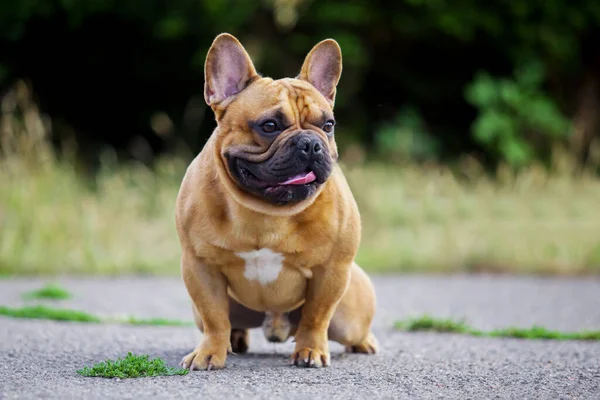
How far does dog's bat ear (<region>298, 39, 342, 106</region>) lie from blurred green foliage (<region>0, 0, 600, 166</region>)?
34.0ft

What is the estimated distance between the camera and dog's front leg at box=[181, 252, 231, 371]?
15.6 feet

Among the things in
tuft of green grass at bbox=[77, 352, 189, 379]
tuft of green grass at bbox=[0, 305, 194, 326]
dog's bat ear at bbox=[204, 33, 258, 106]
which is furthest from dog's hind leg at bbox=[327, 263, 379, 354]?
tuft of green grass at bbox=[0, 305, 194, 326]

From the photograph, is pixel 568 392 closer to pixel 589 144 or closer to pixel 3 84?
pixel 589 144

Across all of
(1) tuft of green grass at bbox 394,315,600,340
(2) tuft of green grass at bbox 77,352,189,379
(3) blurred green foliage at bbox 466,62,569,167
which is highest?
(3) blurred green foliage at bbox 466,62,569,167

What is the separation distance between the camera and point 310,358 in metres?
4.93

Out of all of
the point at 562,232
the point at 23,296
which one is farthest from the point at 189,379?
the point at 562,232

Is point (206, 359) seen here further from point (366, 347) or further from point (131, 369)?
point (366, 347)

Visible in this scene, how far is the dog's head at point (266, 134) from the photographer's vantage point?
14.9ft

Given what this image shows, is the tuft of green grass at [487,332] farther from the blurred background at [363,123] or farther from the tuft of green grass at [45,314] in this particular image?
the blurred background at [363,123]

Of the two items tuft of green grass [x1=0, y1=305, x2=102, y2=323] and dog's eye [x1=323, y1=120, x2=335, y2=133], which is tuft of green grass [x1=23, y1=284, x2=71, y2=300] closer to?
tuft of green grass [x1=0, y1=305, x2=102, y2=323]

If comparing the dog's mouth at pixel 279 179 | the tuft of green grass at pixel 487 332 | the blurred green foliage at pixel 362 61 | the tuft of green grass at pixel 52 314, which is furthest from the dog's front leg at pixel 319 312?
the blurred green foliage at pixel 362 61

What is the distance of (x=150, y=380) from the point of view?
4328 mm

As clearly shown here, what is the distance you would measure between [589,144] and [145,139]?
9.65 metres

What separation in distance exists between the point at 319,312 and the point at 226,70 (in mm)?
1494
